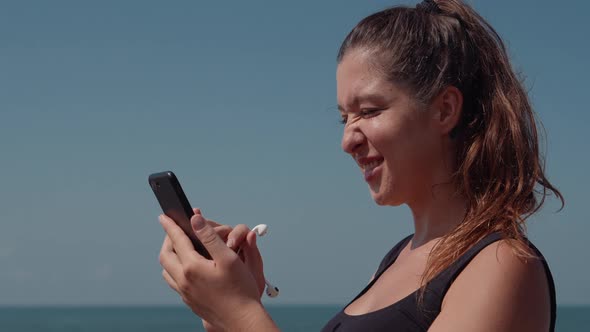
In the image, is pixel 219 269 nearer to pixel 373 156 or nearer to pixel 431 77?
pixel 373 156

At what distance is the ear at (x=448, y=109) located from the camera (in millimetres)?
3000

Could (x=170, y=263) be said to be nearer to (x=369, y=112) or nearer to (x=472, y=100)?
(x=369, y=112)

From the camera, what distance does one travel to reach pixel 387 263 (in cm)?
353

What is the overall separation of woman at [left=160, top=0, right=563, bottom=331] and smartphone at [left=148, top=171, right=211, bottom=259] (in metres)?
0.05

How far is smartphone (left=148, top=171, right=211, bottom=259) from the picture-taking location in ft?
9.71

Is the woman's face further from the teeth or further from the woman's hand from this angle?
the woman's hand

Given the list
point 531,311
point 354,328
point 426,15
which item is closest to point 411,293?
point 354,328

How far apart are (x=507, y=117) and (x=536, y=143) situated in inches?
5.7

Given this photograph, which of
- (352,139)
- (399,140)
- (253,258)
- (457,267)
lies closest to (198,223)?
(253,258)

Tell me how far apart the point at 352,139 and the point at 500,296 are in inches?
31.6

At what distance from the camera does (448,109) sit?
3.03 metres

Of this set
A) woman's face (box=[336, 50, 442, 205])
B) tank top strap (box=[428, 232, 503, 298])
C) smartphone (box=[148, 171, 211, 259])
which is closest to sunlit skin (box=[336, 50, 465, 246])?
woman's face (box=[336, 50, 442, 205])

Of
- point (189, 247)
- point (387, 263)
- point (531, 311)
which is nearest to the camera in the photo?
point (531, 311)

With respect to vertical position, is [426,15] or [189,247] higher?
[426,15]
